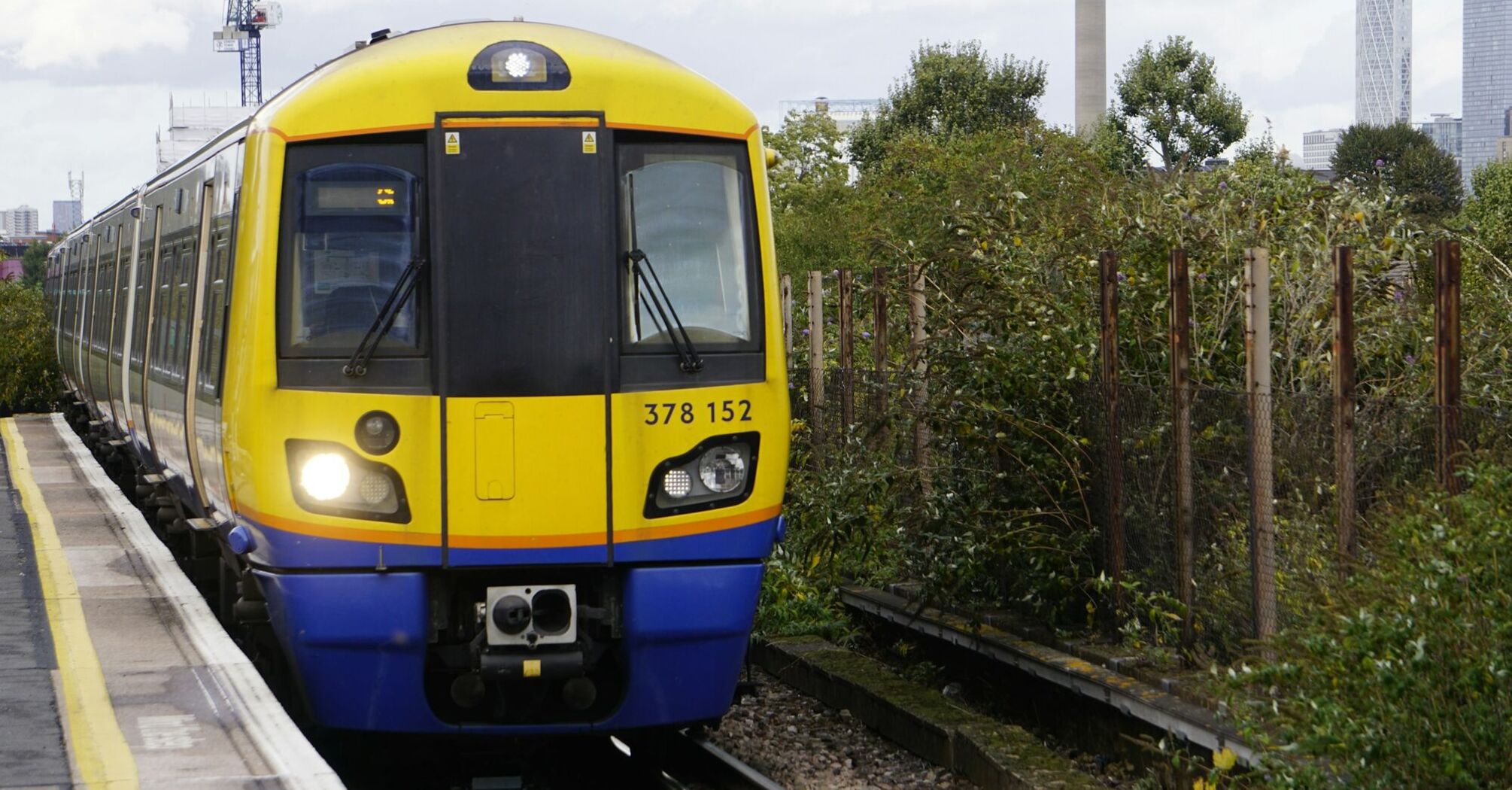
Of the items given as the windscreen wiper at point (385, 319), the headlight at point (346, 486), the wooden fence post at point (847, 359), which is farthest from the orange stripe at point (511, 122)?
the wooden fence post at point (847, 359)

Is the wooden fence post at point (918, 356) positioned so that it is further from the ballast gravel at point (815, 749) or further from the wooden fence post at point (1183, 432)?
the wooden fence post at point (1183, 432)

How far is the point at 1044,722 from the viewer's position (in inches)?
342

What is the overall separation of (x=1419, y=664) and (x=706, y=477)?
9.35 ft

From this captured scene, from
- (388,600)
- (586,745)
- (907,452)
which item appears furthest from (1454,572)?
(907,452)

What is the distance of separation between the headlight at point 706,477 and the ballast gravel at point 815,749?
54.9 inches

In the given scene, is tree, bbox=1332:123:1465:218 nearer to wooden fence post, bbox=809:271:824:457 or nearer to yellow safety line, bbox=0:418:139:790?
wooden fence post, bbox=809:271:824:457

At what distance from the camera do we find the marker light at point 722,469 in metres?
6.98

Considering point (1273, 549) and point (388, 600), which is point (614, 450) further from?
point (1273, 549)

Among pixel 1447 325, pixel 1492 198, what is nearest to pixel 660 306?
pixel 1447 325

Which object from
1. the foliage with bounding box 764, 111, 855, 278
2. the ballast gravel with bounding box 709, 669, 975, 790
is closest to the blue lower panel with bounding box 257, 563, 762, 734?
the ballast gravel with bounding box 709, 669, 975, 790

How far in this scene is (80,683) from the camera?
21.3 ft

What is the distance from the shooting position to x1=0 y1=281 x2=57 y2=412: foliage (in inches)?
1100

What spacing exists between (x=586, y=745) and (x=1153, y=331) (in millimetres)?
3441

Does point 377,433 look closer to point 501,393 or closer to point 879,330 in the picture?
point 501,393
